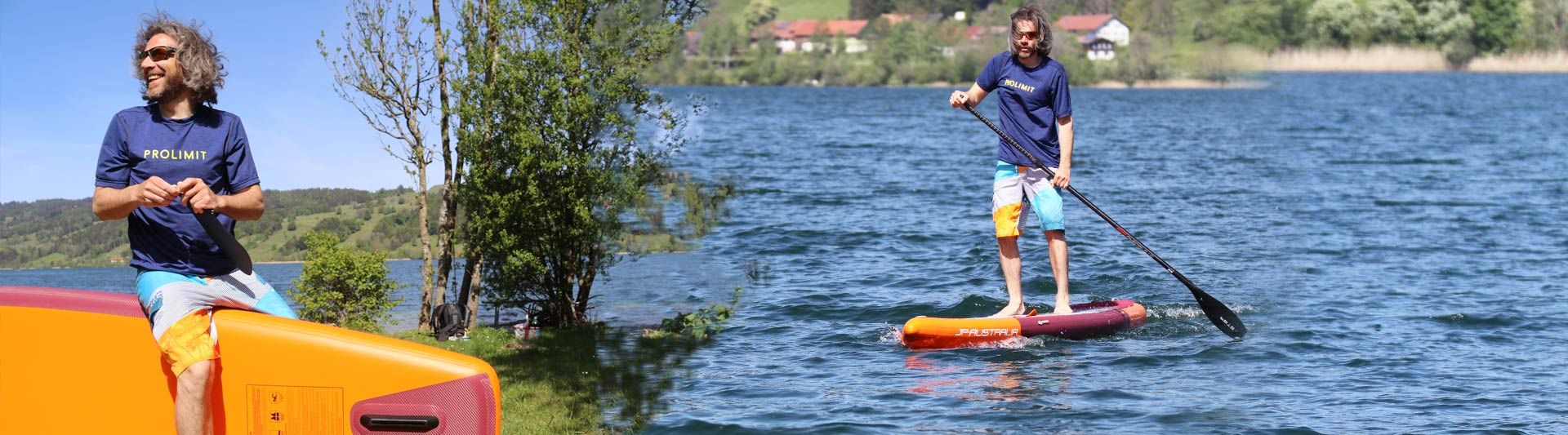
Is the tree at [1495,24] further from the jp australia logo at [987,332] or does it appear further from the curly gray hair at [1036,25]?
the jp australia logo at [987,332]

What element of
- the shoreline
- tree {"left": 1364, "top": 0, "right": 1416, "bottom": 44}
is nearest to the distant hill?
tree {"left": 1364, "top": 0, "right": 1416, "bottom": 44}

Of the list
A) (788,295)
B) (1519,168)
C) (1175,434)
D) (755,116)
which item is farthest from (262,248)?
(755,116)

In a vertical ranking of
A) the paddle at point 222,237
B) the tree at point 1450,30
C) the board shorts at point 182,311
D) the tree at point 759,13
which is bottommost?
the board shorts at point 182,311

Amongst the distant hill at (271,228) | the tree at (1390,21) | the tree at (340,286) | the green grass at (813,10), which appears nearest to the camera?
the distant hill at (271,228)

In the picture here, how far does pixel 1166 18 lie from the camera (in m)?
160

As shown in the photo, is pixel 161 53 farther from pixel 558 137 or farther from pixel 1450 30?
pixel 1450 30

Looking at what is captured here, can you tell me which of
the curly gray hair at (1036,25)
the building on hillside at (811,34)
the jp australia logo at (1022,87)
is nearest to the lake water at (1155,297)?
the jp australia logo at (1022,87)

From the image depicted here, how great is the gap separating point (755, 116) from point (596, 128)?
72.9 m

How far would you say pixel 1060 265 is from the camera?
11.9m

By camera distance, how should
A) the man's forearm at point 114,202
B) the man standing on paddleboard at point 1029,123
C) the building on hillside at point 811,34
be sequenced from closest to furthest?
the man's forearm at point 114,202 < the man standing on paddleboard at point 1029,123 < the building on hillside at point 811,34

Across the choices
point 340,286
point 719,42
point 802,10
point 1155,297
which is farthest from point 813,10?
point 340,286

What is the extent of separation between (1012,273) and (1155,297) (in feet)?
11.2

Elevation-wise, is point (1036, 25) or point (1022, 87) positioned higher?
point (1036, 25)

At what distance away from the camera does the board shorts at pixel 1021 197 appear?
11.4 meters
